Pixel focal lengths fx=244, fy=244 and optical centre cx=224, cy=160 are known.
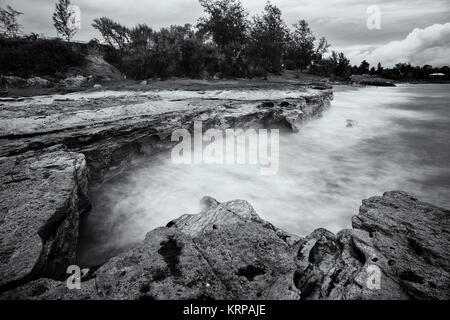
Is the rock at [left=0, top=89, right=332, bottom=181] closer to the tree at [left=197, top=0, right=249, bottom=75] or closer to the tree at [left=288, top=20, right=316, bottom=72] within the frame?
the tree at [left=197, top=0, right=249, bottom=75]

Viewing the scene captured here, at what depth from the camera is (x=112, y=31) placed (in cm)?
3256

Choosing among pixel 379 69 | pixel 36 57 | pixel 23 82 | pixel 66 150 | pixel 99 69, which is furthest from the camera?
pixel 379 69

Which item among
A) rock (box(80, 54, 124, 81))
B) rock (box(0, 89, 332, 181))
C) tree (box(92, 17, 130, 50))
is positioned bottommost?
rock (box(0, 89, 332, 181))

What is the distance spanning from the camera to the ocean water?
15.3ft

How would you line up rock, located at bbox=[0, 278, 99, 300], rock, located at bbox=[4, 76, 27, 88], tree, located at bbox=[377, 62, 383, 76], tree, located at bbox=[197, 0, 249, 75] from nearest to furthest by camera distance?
rock, located at bbox=[0, 278, 99, 300] → rock, located at bbox=[4, 76, 27, 88] → tree, located at bbox=[197, 0, 249, 75] → tree, located at bbox=[377, 62, 383, 76]

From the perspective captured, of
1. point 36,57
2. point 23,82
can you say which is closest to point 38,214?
point 23,82

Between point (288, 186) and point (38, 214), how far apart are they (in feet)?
16.7

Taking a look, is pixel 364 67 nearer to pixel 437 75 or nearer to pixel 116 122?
pixel 437 75

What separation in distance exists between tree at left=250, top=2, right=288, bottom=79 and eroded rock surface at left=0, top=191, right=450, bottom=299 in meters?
23.1

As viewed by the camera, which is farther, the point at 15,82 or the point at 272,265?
the point at 15,82


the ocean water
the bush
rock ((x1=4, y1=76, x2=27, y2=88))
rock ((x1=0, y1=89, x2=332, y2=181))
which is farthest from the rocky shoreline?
the bush

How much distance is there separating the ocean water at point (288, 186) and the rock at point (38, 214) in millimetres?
944

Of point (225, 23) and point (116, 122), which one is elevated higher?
point (225, 23)

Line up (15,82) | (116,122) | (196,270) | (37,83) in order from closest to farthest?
(196,270) → (116,122) → (15,82) → (37,83)
